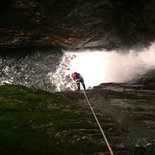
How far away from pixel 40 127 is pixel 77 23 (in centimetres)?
2069

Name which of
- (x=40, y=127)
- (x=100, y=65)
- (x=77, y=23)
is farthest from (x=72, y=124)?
(x=100, y=65)

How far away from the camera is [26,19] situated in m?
30.2

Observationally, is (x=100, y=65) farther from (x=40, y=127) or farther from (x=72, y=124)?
(x=40, y=127)

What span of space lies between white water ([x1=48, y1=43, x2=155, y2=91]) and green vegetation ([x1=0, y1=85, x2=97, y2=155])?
13586mm

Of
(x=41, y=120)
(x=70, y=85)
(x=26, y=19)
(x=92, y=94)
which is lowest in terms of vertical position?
(x=70, y=85)

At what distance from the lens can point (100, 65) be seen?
32.8 metres

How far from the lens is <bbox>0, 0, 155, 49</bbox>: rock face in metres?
29.7

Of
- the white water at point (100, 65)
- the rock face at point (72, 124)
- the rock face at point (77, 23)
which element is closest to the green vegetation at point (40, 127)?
the rock face at point (72, 124)

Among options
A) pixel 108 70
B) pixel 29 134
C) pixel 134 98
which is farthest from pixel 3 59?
pixel 29 134

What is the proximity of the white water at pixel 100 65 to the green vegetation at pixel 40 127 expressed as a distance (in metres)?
13.6

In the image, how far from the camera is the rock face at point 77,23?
1168 inches

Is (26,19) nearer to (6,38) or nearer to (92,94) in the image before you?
(6,38)

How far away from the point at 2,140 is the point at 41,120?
2.38m

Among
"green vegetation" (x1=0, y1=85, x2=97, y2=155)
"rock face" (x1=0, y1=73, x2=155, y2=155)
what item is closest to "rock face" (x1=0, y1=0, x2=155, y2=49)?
"rock face" (x1=0, y1=73, x2=155, y2=155)
